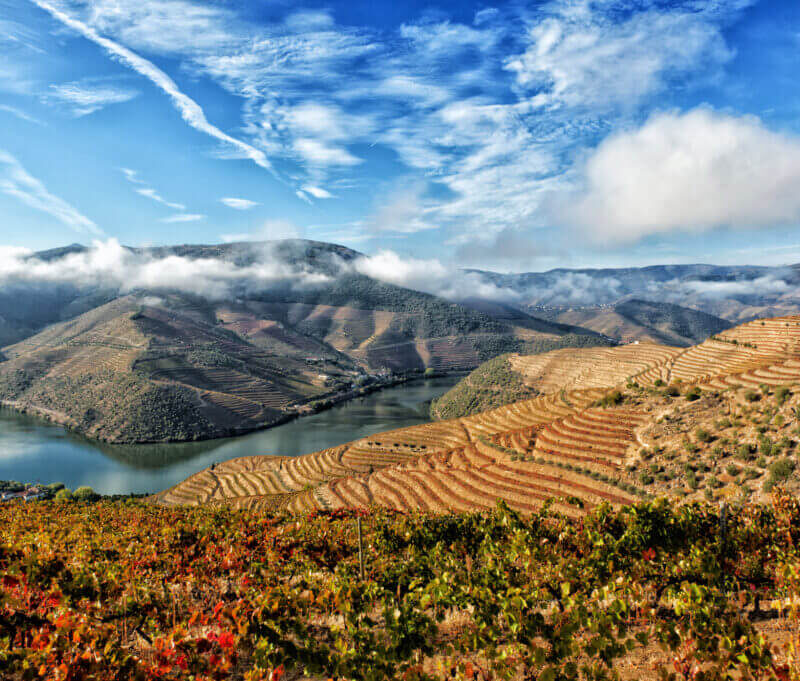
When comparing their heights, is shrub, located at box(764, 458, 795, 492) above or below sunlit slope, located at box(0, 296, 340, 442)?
below

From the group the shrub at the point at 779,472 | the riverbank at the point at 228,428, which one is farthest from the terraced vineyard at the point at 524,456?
the riverbank at the point at 228,428

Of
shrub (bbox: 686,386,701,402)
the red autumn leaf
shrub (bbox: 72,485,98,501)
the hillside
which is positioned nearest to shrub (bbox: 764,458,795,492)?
the hillside

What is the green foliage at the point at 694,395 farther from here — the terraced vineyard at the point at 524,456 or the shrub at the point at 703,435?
the shrub at the point at 703,435

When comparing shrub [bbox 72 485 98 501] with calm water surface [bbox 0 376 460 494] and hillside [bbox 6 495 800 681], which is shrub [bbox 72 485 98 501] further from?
hillside [bbox 6 495 800 681]

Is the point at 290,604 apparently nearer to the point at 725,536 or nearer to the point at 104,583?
the point at 104,583

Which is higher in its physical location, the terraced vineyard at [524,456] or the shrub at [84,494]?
the terraced vineyard at [524,456]

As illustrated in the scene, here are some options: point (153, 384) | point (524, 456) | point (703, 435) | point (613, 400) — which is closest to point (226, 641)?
point (703, 435)

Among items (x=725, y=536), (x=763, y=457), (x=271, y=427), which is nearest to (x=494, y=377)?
(x=271, y=427)
